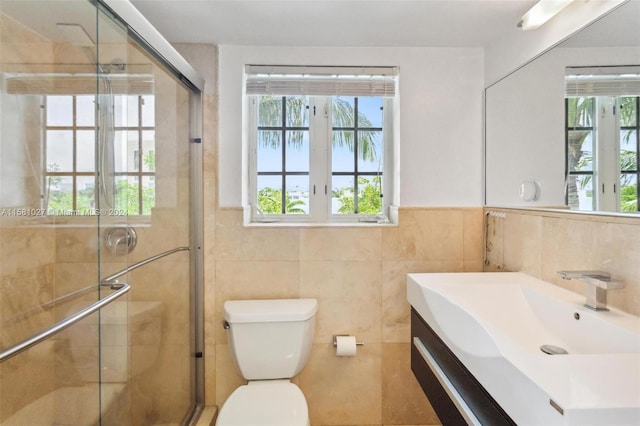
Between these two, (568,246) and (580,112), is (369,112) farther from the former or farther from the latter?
(568,246)

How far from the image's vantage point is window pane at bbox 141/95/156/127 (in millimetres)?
1315

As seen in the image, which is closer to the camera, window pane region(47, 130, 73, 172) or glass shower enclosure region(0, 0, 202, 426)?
glass shower enclosure region(0, 0, 202, 426)

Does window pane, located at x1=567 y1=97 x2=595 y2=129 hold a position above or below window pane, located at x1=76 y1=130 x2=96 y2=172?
above

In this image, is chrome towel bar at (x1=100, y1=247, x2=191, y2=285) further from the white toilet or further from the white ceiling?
the white ceiling

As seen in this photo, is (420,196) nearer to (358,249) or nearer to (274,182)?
(358,249)

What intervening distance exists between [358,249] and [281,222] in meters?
0.47

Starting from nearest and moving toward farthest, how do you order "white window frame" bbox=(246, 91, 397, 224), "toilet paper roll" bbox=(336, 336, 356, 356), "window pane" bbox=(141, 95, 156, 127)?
"window pane" bbox=(141, 95, 156, 127) → "toilet paper roll" bbox=(336, 336, 356, 356) → "white window frame" bbox=(246, 91, 397, 224)

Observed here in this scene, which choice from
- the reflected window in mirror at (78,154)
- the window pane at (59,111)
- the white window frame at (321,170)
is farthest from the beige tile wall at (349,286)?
the window pane at (59,111)

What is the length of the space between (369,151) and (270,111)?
0.62 meters

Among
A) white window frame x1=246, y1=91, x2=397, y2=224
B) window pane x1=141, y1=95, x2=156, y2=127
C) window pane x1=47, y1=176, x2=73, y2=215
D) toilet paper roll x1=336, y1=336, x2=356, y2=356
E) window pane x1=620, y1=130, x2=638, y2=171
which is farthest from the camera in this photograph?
white window frame x1=246, y1=91, x2=397, y2=224

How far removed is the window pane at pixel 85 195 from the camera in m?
1.05

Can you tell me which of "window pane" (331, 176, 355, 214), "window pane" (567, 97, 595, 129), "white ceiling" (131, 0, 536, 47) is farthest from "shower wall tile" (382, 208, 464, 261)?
"white ceiling" (131, 0, 536, 47)

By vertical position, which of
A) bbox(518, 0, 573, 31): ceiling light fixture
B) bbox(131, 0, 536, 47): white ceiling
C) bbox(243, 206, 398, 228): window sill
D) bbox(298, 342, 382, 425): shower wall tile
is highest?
bbox(131, 0, 536, 47): white ceiling

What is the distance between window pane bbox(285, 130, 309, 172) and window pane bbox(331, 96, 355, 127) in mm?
192
